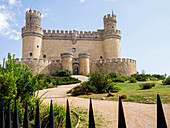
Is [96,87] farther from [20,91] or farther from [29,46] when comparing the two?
[29,46]

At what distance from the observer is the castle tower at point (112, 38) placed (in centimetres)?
3251

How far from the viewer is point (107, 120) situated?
3885 mm

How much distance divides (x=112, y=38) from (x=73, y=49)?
31.6 ft

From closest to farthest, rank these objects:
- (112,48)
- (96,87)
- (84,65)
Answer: (96,87), (84,65), (112,48)

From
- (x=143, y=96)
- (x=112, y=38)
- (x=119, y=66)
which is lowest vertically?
(x=143, y=96)

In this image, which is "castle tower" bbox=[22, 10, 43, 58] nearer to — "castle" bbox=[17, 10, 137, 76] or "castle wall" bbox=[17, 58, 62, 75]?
"castle" bbox=[17, 10, 137, 76]

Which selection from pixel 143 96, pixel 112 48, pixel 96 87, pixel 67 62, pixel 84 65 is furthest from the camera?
pixel 112 48

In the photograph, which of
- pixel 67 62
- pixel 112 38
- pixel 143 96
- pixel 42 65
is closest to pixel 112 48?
pixel 112 38

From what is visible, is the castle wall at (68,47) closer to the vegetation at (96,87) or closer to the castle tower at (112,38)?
the castle tower at (112,38)

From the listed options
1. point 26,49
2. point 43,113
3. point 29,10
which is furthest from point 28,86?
point 29,10

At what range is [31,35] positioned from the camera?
29234 millimetres

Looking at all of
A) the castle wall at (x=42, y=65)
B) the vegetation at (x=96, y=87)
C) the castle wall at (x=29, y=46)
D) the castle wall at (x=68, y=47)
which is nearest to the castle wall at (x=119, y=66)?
the castle wall at (x=68, y=47)

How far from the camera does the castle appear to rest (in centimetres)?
2697

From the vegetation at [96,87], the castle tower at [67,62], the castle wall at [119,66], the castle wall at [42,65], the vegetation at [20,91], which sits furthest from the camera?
the castle wall at [119,66]
